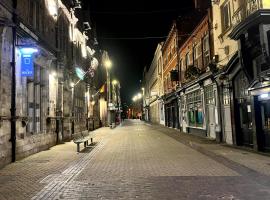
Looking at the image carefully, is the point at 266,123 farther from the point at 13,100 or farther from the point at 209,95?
the point at 13,100

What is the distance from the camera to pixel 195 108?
1071 inches

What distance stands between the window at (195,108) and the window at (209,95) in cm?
183

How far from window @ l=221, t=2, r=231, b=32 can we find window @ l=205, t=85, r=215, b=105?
14.8 feet

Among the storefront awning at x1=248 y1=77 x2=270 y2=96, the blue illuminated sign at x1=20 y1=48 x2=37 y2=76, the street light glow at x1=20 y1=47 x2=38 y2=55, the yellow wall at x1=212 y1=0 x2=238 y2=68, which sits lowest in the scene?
the storefront awning at x1=248 y1=77 x2=270 y2=96

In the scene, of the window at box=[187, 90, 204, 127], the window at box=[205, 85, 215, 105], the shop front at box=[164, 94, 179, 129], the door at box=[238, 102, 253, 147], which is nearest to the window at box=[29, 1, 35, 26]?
the door at box=[238, 102, 253, 147]

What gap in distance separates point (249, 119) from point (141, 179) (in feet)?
28.6

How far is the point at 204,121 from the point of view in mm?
24094

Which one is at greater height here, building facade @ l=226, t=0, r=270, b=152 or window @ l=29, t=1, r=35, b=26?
window @ l=29, t=1, r=35, b=26

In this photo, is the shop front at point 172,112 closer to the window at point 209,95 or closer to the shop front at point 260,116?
the window at point 209,95

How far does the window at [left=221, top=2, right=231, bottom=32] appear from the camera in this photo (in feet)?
59.9

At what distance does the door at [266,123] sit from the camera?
45.8 feet

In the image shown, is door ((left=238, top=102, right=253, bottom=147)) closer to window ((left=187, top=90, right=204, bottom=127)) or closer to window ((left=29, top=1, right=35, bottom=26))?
window ((left=187, top=90, right=204, bottom=127))

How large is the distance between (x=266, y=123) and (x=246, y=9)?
5.09 metres

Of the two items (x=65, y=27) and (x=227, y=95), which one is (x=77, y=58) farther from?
(x=227, y=95)
